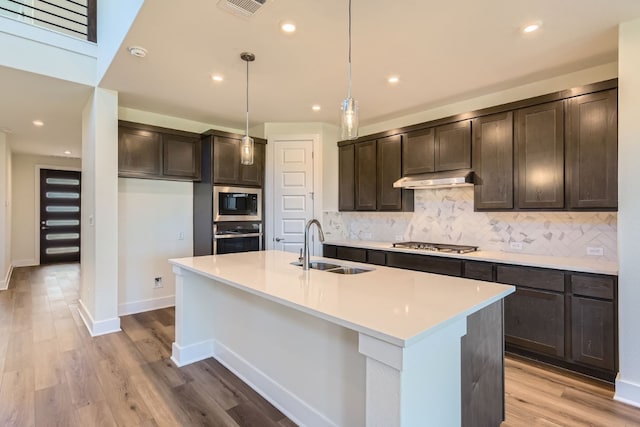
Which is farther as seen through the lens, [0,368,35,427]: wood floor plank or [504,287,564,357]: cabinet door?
[504,287,564,357]: cabinet door

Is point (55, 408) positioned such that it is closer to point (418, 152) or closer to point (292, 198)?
point (292, 198)

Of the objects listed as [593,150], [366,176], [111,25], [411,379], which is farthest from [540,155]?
[111,25]

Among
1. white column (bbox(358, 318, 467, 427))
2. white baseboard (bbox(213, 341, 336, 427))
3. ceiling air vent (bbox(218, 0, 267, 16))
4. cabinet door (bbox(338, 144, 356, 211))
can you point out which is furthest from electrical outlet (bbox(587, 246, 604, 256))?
ceiling air vent (bbox(218, 0, 267, 16))

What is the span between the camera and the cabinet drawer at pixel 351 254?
4199 millimetres

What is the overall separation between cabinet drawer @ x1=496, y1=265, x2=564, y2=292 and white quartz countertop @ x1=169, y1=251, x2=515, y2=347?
121cm

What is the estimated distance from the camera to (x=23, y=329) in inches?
143

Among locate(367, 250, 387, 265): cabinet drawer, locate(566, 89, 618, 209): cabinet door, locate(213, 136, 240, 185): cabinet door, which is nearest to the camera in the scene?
locate(566, 89, 618, 209): cabinet door

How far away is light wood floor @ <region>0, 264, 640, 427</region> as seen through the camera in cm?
209

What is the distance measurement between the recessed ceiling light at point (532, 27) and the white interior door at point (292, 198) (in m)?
2.90

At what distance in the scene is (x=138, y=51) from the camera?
262 centimetres

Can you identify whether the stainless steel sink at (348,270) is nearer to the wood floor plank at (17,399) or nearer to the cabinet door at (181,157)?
the wood floor plank at (17,399)

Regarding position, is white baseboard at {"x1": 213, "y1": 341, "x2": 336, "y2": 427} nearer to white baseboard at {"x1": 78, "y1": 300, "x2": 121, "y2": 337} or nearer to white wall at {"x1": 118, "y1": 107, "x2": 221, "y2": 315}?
white baseboard at {"x1": 78, "y1": 300, "x2": 121, "y2": 337}

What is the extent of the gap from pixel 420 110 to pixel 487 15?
2.07m

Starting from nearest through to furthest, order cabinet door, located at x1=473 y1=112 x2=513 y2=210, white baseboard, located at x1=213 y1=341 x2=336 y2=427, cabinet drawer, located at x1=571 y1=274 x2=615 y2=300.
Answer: white baseboard, located at x1=213 y1=341 x2=336 y2=427, cabinet drawer, located at x1=571 y1=274 x2=615 y2=300, cabinet door, located at x1=473 y1=112 x2=513 y2=210
